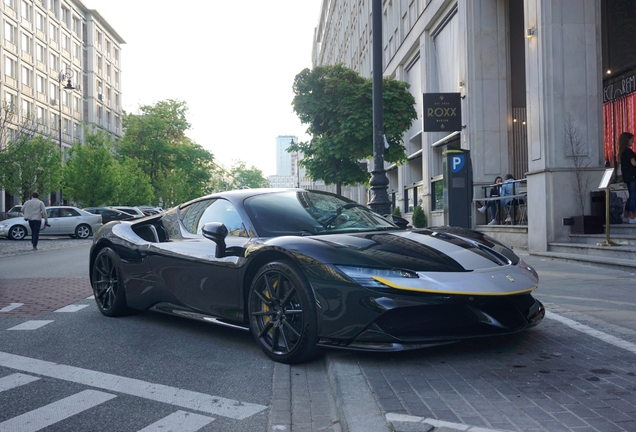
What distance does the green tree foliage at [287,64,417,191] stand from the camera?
19938mm

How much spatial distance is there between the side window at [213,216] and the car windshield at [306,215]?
0.13 m

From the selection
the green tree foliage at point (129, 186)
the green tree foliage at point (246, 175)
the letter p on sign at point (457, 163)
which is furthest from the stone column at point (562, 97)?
the green tree foliage at point (246, 175)

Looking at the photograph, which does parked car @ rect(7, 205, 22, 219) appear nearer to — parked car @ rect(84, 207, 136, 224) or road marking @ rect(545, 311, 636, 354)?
parked car @ rect(84, 207, 136, 224)

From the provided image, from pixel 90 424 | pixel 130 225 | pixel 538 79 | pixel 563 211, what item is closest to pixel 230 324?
pixel 90 424

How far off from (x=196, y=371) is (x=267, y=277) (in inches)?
30.5

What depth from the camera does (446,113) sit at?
18766 mm

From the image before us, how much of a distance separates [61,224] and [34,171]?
Result: 521 inches

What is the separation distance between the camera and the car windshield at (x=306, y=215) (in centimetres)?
471

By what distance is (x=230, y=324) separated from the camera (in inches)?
185

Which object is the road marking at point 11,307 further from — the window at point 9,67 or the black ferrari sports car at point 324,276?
the window at point 9,67

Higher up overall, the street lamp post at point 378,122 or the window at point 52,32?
the window at point 52,32

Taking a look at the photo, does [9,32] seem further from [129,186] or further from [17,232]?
[17,232]

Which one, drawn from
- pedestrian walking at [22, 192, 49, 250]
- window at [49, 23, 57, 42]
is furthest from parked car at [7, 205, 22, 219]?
window at [49, 23, 57, 42]

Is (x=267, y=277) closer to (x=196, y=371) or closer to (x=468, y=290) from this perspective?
(x=196, y=371)
